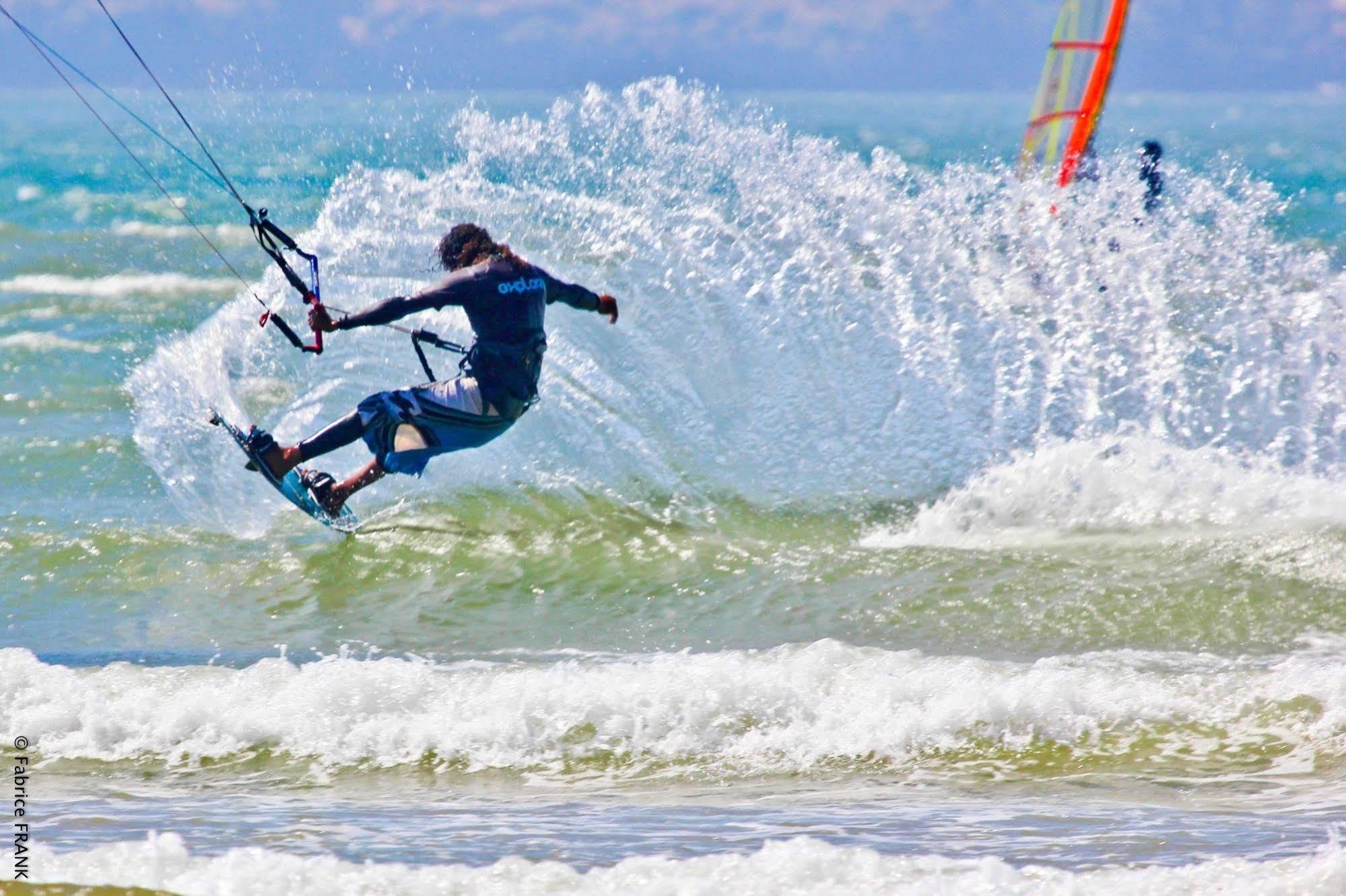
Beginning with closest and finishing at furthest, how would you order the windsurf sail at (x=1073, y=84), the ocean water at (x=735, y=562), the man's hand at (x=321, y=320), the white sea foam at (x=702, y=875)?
the white sea foam at (x=702, y=875) → the ocean water at (x=735, y=562) → the man's hand at (x=321, y=320) → the windsurf sail at (x=1073, y=84)

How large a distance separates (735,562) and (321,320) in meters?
2.46

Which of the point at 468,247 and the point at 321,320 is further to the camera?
the point at 468,247

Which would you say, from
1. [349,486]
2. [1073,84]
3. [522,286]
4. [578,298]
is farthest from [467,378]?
[1073,84]

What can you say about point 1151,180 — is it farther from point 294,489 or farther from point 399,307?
point 294,489

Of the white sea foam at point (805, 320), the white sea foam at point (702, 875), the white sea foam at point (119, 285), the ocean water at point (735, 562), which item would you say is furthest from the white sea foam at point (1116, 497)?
the white sea foam at point (119, 285)

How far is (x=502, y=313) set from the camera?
6840 millimetres

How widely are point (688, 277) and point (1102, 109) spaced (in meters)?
4.24

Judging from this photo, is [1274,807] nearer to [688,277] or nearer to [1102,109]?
[688,277]

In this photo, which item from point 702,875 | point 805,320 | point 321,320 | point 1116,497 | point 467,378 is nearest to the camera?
point 702,875

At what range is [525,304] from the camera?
6.87m

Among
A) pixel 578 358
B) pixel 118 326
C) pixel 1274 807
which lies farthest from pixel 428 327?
pixel 118 326

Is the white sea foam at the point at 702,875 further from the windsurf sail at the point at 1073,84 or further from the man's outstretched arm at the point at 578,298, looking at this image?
the windsurf sail at the point at 1073,84

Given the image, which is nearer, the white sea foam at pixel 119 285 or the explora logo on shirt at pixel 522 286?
the explora logo on shirt at pixel 522 286

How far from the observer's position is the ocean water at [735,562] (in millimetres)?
4391
